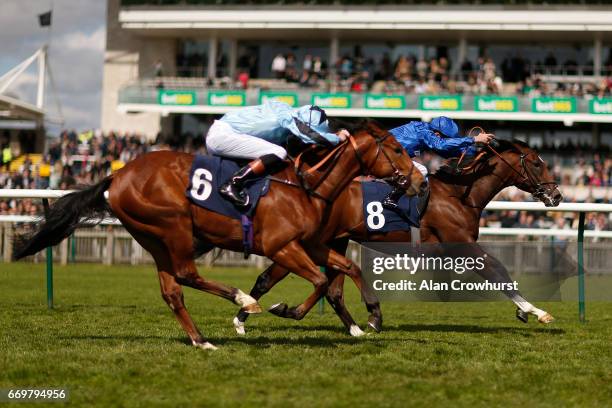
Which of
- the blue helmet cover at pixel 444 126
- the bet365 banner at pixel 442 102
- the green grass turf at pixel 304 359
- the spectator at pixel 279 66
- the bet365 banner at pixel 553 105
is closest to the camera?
the green grass turf at pixel 304 359

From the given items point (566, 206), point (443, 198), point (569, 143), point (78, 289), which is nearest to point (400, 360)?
point (443, 198)

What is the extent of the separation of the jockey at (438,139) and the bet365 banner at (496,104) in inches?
755

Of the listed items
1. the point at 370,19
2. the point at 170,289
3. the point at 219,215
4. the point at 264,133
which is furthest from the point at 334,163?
the point at 370,19

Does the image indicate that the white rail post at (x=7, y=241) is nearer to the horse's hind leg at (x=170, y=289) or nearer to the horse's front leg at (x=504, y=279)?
the horse's hind leg at (x=170, y=289)

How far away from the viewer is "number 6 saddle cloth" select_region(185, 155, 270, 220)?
21.6 feet

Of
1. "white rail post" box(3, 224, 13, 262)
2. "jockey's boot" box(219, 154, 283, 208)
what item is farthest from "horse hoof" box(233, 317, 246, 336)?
"white rail post" box(3, 224, 13, 262)

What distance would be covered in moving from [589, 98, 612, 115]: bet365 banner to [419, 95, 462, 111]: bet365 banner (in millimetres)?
4159

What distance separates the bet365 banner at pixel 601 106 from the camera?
27.1m

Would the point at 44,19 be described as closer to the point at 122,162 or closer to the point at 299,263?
the point at 122,162

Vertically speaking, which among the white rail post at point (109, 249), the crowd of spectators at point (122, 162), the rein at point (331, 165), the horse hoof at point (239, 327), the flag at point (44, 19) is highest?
the flag at point (44, 19)

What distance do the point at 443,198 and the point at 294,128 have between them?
6.99 ft

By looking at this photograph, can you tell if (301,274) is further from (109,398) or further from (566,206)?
(566,206)

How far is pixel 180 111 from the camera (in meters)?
29.7

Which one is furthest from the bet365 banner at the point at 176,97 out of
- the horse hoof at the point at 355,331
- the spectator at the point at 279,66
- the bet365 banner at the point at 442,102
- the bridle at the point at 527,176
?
the horse hoof at the point at 355,331
